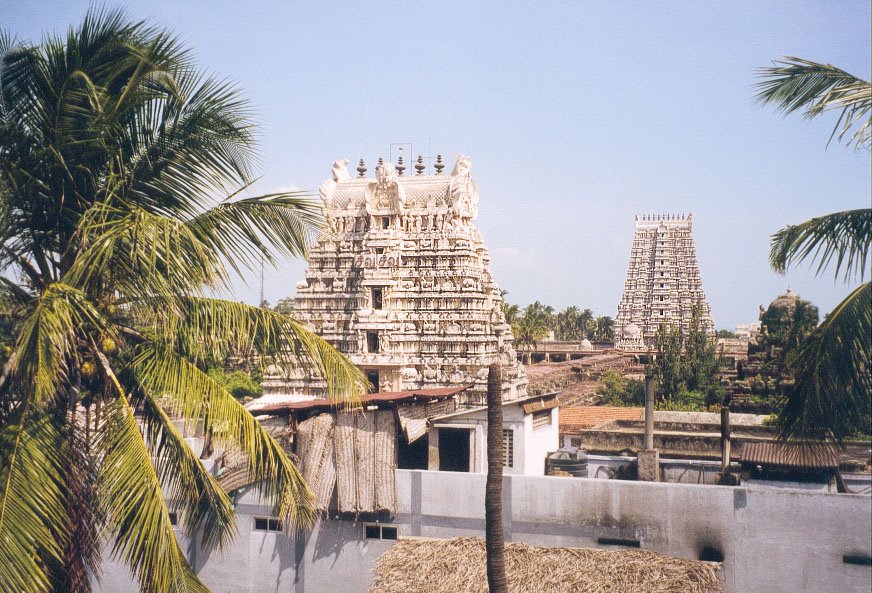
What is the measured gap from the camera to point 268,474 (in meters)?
6.94

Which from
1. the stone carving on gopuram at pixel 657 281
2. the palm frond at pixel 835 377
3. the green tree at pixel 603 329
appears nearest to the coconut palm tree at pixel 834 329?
the palm frond at pixel 835 377

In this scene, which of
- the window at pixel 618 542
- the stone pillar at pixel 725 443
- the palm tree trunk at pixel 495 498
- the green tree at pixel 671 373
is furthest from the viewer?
the green tree at pixel 671 373

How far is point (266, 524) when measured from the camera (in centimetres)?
1375

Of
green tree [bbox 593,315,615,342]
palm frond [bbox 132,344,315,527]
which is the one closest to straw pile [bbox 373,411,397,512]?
palm frond [bbox 132,344,315,527]

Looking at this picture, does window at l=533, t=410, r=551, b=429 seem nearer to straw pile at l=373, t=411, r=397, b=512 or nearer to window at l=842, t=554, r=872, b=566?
straw pile at l=373, t=411, r=397, b=512

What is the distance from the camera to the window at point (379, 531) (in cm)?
1337

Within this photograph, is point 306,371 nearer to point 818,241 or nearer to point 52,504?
point 52,504

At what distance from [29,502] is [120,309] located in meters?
1.58

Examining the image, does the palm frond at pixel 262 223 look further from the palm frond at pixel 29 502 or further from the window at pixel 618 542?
the window at pixel 618 542

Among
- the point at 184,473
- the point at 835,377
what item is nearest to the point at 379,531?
the point at 184,473

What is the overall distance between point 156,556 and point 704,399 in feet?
113

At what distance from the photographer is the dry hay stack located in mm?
11383

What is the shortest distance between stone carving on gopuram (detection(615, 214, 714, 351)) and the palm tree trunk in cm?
5540

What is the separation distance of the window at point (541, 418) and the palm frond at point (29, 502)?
10848 mm
